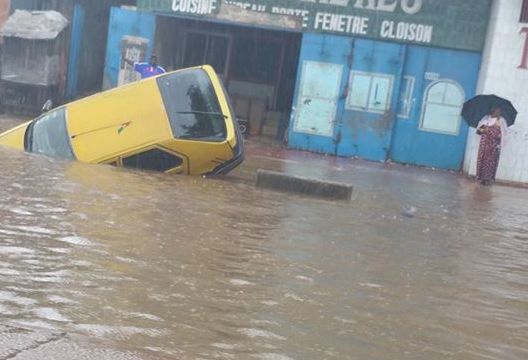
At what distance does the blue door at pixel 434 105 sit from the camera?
1844 centimetres

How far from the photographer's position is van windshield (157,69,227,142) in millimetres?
11188

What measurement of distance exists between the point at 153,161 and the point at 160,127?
1.91ft

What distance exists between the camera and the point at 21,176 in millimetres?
9969

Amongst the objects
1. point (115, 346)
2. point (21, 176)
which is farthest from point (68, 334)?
point (21, 176)

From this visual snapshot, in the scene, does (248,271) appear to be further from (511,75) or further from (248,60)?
(248,60)

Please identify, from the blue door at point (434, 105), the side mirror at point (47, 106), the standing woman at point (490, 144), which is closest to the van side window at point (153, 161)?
the standing woman at point (490, 144)

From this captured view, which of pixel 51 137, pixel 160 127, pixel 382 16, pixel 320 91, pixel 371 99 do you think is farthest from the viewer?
pixel 320 91

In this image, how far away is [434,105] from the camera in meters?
18.6

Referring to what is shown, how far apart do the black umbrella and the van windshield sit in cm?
707

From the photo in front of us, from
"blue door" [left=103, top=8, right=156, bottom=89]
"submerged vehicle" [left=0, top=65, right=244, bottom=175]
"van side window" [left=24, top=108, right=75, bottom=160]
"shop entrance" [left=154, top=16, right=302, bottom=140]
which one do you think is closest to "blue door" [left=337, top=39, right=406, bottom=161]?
"shop entrance" [left=154, top=16, right=302, bottom=140]

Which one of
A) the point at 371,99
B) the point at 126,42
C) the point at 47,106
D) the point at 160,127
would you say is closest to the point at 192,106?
the point at 160,127

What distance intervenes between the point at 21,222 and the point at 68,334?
3192mm

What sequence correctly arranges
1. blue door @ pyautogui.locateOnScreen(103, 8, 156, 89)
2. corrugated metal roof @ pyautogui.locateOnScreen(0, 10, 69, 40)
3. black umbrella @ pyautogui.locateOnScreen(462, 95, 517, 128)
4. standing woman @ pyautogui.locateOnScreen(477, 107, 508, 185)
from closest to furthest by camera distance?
standing woman @ pyautogui.locateOnScreen(477, 107, 508, 185)
black umbrella @ pyautogui.locateOnScreen(462, 95, 517, 128)
blue door @ pyautogui.locateOnScreen(103, 8, 156, 89)
corrugated metal roof @ pyautogui.locateOnScreen(0, 10, 69, 40)

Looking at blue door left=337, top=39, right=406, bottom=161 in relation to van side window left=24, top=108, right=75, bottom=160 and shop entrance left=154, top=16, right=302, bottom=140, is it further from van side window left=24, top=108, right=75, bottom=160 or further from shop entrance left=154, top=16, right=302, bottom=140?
van side window left=24, top=108, right=75, bottom=160
